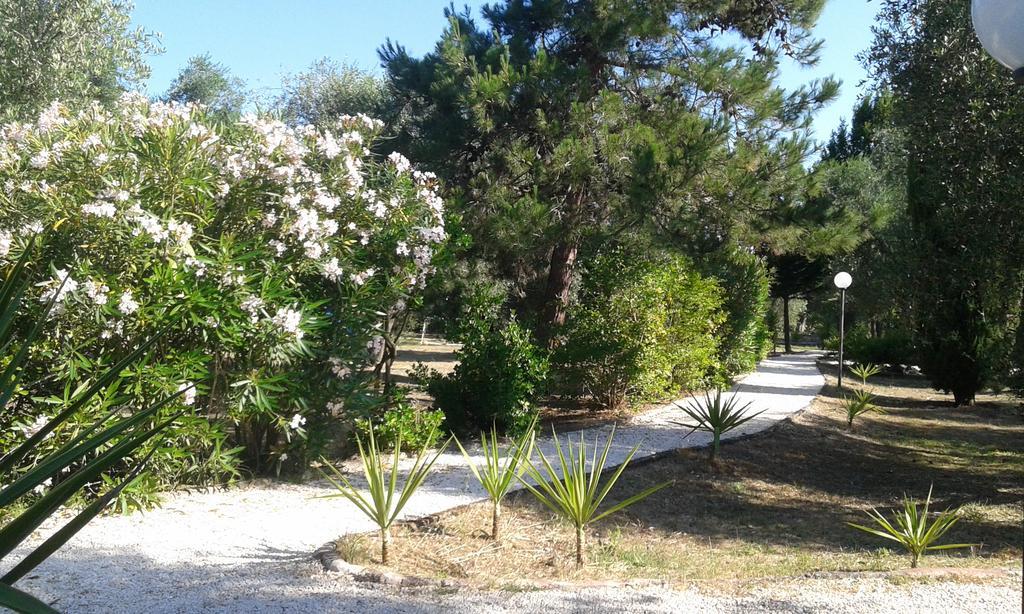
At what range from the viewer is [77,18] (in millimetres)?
10258

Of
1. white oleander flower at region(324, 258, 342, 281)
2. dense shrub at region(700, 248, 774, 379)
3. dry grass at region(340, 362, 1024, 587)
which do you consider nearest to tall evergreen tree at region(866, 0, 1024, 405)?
dry grass at region(340, 362, 1024, 587)

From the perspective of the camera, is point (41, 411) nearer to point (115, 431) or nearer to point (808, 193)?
point (115, 431)

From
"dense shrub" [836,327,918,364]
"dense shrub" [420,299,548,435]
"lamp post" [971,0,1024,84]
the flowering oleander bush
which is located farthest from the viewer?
"dense shrub" [836,327,918,364]

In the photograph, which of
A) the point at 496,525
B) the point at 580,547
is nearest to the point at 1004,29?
the point at 580,547

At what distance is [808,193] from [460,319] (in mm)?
5139

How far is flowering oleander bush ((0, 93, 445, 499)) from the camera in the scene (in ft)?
18.2

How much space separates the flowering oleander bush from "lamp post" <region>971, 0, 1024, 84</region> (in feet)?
15.0

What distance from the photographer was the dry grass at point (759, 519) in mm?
5023

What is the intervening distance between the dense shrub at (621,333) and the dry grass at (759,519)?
1.76 meters

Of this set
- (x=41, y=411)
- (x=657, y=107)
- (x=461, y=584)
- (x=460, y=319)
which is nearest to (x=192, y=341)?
(x=41, y=411)

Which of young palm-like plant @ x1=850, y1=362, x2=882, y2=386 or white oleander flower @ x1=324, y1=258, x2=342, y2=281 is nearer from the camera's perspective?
white oleander flower @ x1=324, y1=258, x2=342, y2=281

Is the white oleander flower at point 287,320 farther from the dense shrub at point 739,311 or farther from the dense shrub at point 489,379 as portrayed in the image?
the dense shrub at point 739,311

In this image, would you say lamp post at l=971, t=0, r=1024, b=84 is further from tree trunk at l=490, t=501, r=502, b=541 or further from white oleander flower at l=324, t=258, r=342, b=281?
white oleander flower at l=324, t=258, r=342, b=281

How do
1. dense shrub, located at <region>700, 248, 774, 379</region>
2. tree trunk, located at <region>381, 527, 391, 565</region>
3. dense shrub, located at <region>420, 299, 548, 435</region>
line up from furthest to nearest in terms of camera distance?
dense shrub, located at <region>700, 248, 774, 379</region> → dense shrub, located at <region>420, 299, 548, 435</region> → tree trunk, located at <region>381, 527, 391, 565</region>
